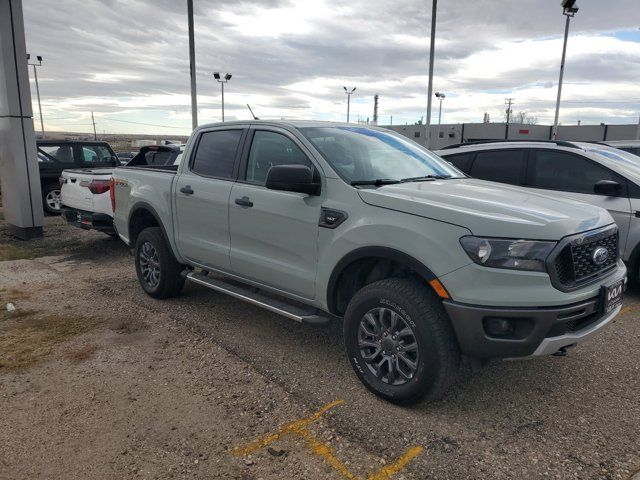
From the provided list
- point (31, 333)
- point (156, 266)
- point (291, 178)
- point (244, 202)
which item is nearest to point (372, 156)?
point (291, 178)

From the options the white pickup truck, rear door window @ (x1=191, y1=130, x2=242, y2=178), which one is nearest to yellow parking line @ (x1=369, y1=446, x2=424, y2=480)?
rear door window @ (x1=191, y1=130, x2=242, y2=178)

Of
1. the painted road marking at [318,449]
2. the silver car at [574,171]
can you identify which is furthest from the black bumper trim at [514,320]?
the silver car at [574,171]

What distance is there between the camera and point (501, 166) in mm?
6484

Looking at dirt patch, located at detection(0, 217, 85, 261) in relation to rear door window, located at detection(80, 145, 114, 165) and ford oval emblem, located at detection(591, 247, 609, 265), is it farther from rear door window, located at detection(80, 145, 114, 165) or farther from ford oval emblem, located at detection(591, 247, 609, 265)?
ford oval emblem, located at detection(591, 247, 609, 265)

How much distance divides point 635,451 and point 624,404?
23.0 inches

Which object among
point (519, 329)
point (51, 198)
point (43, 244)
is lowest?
point (43, 244)

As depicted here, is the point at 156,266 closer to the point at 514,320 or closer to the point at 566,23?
the point at 514,320

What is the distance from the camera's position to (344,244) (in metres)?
3.44

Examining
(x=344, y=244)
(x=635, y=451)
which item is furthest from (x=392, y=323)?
(x=635, y=451)

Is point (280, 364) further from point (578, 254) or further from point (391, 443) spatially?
point (578, 254)

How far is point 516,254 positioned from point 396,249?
28.2 inches

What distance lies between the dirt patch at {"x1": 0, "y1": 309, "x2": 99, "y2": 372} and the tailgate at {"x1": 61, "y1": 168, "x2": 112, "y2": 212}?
280 centimetres

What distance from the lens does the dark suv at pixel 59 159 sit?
11.5 m

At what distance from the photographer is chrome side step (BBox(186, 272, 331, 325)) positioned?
12.1 ft
